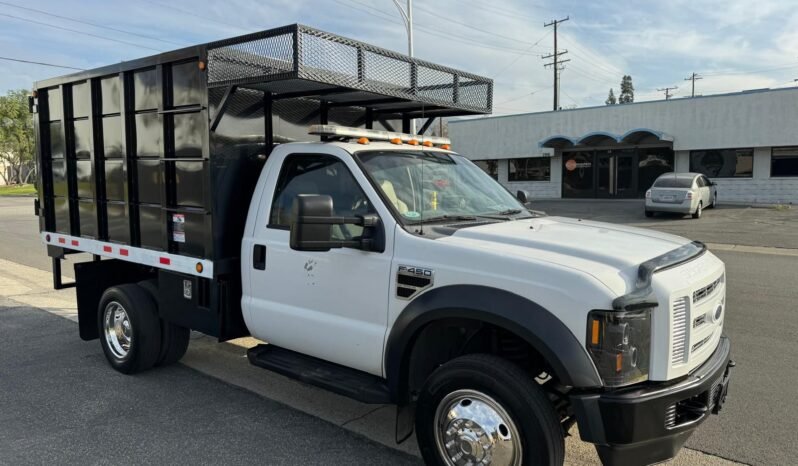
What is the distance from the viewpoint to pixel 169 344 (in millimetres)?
5336

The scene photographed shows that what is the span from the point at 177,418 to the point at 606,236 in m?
3.22

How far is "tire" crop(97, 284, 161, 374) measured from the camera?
16.9ft

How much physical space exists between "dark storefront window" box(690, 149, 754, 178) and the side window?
27553 mm

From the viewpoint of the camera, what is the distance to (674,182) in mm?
20453

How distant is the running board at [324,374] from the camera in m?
3.61

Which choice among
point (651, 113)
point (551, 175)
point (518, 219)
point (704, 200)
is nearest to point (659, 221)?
point (704, 200)

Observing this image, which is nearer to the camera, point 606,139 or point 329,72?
point 329,72

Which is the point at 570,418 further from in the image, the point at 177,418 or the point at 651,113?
the point at 651,113

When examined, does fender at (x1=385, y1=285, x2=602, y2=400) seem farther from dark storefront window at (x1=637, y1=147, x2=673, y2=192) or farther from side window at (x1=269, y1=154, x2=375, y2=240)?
dark storefront window at (x1=637, y1=147, x2=673, y2=192)

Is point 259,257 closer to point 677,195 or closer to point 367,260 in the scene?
point 367,260

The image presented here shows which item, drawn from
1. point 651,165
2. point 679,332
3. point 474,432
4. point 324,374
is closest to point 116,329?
point 324,374

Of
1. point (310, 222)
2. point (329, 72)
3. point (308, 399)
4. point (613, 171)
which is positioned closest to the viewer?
point (310, 222)

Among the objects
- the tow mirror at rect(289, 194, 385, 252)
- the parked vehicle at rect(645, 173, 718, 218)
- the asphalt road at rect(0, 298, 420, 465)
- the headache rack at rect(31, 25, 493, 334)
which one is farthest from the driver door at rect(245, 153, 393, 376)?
the parked vehicle at rect(645, 173, 718, 218)

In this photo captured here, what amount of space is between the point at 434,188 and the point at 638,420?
199 cm
